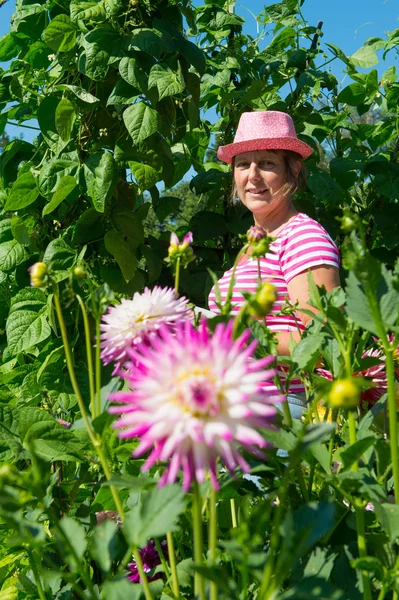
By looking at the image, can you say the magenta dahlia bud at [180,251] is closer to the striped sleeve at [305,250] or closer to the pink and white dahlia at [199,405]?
the pink and white dahlia at [199,405]

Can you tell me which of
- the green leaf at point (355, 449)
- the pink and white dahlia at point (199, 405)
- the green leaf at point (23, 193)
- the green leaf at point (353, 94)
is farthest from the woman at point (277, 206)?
the pink and white dahlia at point (199, 405)

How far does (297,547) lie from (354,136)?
2.51 metres

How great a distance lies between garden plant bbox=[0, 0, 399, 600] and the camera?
0.36 metres

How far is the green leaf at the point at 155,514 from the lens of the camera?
365 millimetres

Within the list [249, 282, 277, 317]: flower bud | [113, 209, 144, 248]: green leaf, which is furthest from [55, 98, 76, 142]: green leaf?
[249, 282, 277, 317]: flower bud

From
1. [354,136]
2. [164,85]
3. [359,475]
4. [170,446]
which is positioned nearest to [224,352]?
[170,446]

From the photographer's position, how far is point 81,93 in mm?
1666

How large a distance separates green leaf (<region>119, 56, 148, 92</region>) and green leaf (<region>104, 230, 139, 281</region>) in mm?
364

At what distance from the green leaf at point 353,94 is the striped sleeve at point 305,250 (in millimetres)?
1232

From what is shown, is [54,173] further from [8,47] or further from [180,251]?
[180,251]

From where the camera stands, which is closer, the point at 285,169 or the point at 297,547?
the point at 297,547

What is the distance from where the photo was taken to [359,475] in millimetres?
446

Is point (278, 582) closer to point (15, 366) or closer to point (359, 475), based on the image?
point (359, 475)

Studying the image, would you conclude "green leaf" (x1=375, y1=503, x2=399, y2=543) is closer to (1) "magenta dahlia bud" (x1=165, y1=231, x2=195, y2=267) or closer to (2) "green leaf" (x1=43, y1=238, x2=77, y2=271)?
(1) "magenta dahlia bud" (x1=165, y1=231, x2=195, y2=267)
